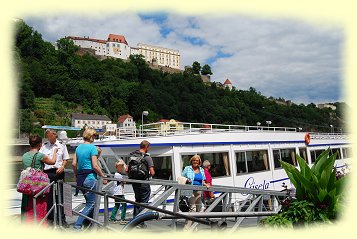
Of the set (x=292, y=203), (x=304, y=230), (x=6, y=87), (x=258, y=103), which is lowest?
(x=304, y=230)

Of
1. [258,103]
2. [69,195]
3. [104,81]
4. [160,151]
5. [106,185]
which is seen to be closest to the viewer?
[69,195]

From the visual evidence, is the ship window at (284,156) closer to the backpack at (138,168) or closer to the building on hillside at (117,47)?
the backpack at (138,168)

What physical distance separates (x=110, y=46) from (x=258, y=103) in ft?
204

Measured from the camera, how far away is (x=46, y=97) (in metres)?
96.6

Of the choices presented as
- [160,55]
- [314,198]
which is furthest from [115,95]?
[314,198]

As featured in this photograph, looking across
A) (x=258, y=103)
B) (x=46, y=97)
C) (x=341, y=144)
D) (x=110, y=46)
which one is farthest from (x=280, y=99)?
(x=341, y=144)

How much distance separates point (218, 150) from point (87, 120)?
259 feet

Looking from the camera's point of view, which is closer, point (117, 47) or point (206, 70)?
point (117, 47)

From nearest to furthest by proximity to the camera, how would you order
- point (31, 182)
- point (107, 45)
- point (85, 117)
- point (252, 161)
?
point (31, 182)
point (252, 161)
point (85, 117)
point (107, 45)

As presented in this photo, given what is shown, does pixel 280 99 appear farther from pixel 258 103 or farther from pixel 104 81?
pixel 104 81

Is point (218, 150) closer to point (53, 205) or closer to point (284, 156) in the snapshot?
point (284, 156)

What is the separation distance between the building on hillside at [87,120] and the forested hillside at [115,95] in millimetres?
1904

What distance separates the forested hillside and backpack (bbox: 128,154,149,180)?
7238cm

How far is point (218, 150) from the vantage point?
12.2 meters
